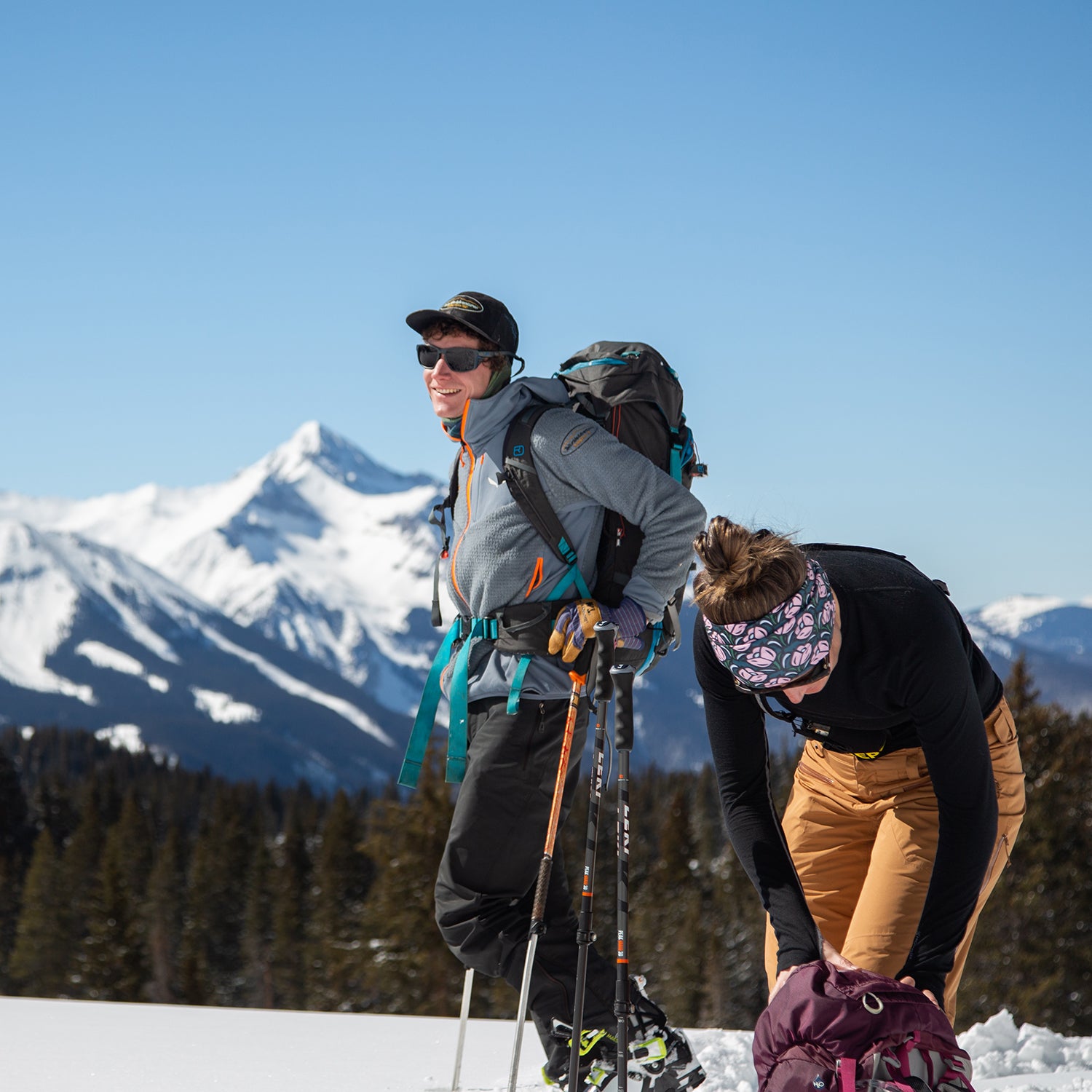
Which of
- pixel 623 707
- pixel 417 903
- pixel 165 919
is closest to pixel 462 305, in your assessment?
pixel 623 707

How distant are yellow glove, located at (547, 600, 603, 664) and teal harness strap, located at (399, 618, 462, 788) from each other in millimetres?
547

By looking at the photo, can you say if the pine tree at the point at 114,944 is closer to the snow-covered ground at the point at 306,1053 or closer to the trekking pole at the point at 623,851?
the snow-covered ground at the point at 306,1053

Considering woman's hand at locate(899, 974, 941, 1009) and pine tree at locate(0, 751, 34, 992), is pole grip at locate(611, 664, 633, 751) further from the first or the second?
pine tree at locate(0, 751, 34, 992)

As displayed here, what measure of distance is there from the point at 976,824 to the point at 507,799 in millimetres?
1639

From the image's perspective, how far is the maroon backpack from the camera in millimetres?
2900

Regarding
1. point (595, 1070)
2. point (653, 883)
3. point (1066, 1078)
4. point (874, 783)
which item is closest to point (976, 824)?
point (874, 783)

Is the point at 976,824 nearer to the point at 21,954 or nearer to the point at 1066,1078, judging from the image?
the point at 1066,1078

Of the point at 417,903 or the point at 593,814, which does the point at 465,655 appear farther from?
the point at 417,903

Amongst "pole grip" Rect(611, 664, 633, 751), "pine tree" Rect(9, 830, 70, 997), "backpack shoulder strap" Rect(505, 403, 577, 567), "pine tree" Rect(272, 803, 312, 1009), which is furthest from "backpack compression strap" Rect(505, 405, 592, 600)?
"pine tree" Rect(9, 830, 70, 997)

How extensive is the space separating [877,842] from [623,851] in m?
0.80

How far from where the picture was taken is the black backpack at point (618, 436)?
429 cm

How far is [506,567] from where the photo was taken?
14.1ft

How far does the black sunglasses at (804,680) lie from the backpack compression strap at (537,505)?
1092 mm

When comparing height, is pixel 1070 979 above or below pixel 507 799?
below
